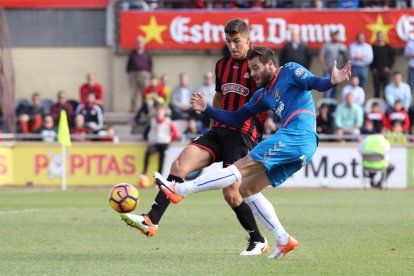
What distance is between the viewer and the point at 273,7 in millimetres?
27484

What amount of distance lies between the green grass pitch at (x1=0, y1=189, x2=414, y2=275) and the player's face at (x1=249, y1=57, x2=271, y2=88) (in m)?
1.64

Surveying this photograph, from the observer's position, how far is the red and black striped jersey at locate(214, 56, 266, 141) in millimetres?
10336

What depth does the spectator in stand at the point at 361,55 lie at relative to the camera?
2545 cm

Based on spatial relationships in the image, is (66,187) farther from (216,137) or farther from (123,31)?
(216,137)

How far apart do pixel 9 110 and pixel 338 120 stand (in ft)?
27.0

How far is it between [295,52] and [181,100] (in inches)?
121

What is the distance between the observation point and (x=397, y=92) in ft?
83.3

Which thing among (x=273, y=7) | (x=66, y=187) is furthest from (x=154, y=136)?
(x=273, y=7)

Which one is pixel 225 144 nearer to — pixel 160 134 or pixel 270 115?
pixel 160 134

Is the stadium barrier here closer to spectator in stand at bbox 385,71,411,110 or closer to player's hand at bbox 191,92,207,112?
spectator in stand at bbox 385,71,411,110

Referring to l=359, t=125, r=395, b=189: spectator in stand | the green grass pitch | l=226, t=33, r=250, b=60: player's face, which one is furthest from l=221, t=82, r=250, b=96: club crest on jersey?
l=359, t=125, r=395, b=189: spectator in stand

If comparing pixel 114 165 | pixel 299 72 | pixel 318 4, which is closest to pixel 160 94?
pixel 114 165

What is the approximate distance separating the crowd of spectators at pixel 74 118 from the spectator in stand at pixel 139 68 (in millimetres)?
1009

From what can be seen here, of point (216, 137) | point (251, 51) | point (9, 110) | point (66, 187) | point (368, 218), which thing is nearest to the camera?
point (251, 51)
